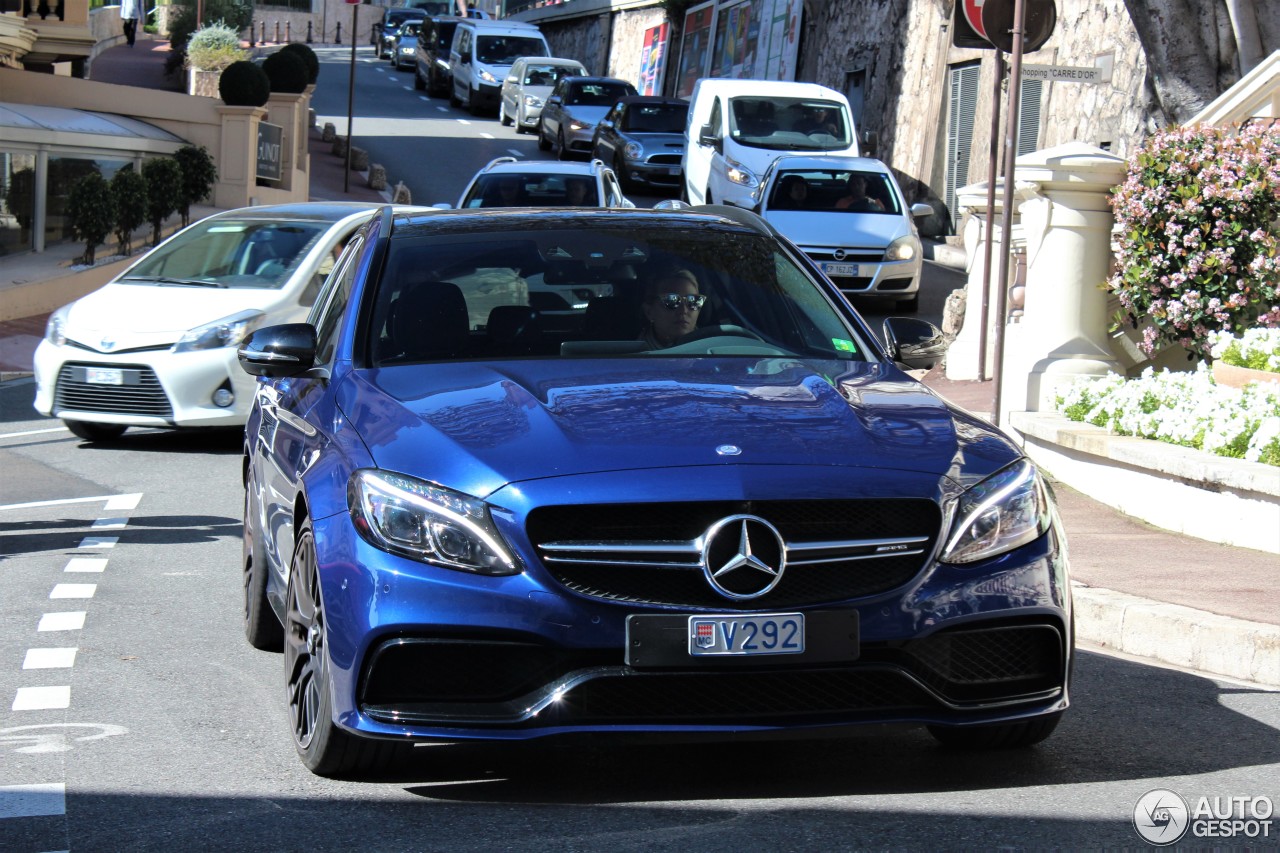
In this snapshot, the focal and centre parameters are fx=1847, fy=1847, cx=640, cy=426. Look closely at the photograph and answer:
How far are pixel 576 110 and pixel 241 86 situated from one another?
1085 centimetres

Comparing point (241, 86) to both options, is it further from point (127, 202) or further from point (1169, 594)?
point (1169, 594)

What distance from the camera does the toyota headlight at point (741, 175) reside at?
2497cm

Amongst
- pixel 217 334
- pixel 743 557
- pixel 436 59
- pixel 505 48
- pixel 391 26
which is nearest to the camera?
pixel 743 557

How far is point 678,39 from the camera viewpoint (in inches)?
2287

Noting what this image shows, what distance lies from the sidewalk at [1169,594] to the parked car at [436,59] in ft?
162

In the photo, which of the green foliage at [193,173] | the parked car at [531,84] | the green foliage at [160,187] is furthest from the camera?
the parked car at [531,84]

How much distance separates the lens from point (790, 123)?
26.7m

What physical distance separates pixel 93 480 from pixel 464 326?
6.32m

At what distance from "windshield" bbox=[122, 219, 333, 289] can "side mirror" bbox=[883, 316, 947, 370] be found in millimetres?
7701

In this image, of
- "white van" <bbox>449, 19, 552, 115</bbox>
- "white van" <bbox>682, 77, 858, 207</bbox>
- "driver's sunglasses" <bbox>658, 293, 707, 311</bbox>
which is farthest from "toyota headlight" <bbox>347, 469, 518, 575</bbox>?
"white van" <bbox>449, 19, 552, 115</bbox>

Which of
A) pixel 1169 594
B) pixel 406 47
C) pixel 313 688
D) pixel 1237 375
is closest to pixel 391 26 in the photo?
pixel 406 47

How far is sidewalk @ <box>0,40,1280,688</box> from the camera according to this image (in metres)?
6.76

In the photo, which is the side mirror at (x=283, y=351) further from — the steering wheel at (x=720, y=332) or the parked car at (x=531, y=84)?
the parked car at (x=531, y=84)

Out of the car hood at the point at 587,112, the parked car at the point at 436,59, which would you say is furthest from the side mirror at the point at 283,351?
the parked car at the point at 436,59
